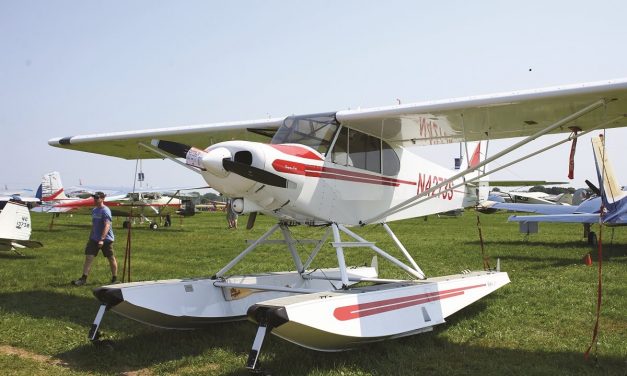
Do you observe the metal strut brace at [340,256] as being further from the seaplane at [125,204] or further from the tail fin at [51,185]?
the tail fin at [51,185]

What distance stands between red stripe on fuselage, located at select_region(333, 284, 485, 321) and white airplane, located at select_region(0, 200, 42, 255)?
11.7 metres

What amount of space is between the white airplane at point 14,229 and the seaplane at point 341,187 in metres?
7.55

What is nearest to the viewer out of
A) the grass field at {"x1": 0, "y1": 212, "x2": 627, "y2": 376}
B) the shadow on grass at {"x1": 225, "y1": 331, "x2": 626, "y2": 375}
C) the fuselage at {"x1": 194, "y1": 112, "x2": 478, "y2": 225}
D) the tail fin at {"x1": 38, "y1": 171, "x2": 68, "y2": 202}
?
the shadow on grass at {"x1": 225, "y1": 331, "x2": 626, "y2": 375}

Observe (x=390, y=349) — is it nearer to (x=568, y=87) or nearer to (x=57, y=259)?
(x=568, y=87)

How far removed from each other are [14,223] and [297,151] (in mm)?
11428

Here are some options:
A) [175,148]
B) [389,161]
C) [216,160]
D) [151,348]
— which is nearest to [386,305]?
[216,160]

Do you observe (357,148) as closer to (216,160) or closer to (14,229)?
(216,160)

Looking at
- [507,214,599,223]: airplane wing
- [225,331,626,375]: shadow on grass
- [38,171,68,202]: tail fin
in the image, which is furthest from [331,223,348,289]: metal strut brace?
[38,171,68,202]: tail fin

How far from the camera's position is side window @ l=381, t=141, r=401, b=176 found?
7590 mm

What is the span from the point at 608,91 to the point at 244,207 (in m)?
3.93

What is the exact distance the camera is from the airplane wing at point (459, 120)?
569 cm

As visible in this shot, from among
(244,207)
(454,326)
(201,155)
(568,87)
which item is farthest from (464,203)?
(201,155)

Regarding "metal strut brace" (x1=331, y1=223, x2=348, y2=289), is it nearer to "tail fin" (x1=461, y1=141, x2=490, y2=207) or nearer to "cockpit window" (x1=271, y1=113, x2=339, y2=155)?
"cockpit window" (x1=271, y1=113, x2=339, y2=155)

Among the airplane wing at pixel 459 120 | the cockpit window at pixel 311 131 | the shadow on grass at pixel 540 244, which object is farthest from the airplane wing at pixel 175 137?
the shadow on grass at pixel 540 244
